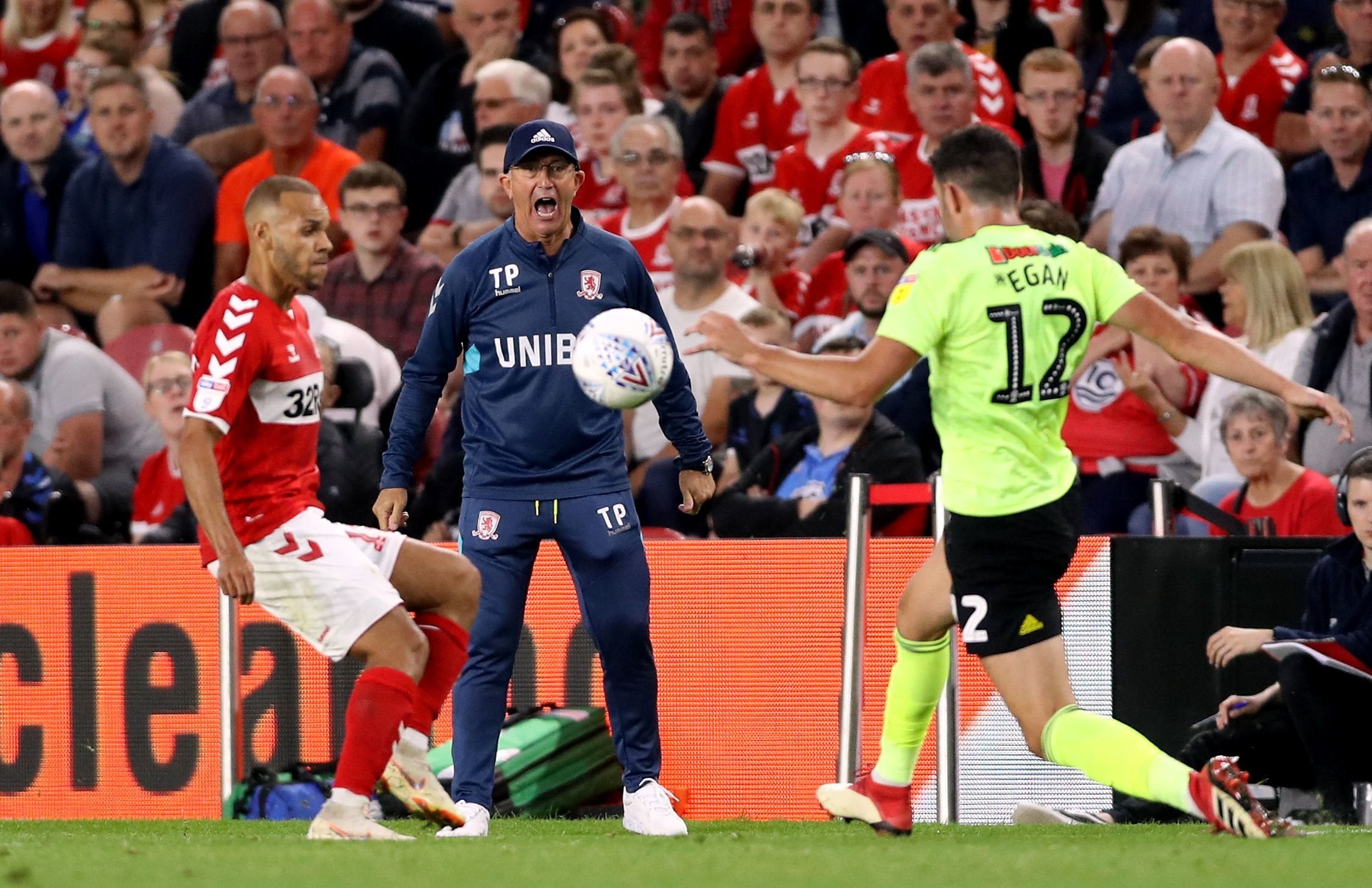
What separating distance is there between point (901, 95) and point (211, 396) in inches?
285

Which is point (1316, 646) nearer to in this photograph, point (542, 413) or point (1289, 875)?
point (1289, 875)

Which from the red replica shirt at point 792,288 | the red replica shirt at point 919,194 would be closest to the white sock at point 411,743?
the red replica shirt at point 792,288

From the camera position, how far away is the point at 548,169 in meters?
7.59

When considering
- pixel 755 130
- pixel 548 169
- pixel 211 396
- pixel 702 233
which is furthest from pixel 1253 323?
pixel 211 396

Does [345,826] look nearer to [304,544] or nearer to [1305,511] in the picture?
[304,544]

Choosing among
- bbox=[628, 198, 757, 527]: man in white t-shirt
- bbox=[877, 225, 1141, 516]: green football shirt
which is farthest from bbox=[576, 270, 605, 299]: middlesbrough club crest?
bbox=[628, 198, 757, 527]: man in white t-shirt

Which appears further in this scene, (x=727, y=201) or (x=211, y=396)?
(x=727, y=201)

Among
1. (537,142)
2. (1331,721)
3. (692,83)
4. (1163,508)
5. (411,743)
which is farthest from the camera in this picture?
(692,83)

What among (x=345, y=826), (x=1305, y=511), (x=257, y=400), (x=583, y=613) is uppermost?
(x=257, y=400)

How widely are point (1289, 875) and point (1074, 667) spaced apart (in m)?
3.43

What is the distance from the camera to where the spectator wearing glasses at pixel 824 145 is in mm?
12508

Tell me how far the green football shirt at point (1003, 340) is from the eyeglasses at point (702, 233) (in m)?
5.02

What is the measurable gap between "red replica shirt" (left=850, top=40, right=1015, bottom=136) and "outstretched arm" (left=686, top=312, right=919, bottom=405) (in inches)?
249

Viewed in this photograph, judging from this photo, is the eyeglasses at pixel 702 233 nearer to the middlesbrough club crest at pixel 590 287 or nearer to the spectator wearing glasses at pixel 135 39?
the middlesbrough club crest at pixel 590 287
